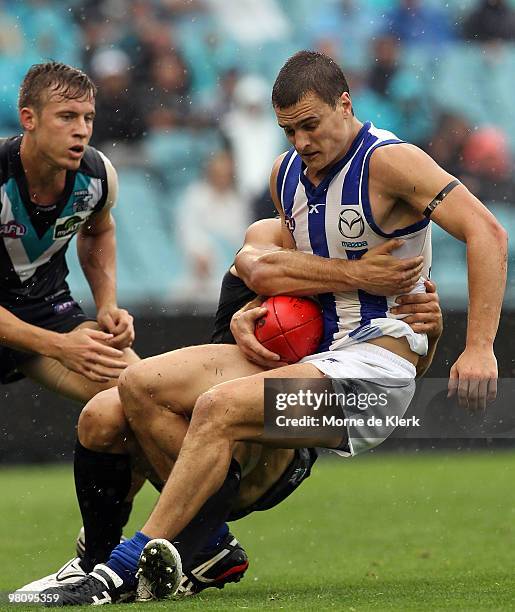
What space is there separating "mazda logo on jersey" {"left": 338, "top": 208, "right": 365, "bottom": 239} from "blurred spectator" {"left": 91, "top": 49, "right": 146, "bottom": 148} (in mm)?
8006

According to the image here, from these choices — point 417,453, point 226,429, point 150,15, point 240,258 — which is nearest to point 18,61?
point 150,15

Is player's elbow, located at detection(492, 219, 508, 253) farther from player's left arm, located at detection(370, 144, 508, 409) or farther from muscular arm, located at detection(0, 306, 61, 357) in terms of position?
muscular arm, located at detection(0, 306, 61, 357)

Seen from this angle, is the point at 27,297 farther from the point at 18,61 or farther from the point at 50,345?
the point at 18,61

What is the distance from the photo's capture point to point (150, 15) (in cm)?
1345

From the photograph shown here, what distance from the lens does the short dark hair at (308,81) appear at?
4.77 m

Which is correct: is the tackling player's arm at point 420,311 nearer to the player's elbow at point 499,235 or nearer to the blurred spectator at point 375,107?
the player's elbow at point 499,235

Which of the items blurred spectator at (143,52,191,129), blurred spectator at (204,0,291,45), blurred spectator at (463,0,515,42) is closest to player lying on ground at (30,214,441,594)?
blurred spectator at (143,52,191,129)

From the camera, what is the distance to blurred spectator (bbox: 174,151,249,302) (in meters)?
12.2

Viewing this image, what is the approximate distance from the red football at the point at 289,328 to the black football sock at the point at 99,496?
2.52 feet

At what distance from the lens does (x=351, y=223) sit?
4879 mm

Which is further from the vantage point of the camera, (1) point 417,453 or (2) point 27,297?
(1) point 417,453

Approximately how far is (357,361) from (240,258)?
0.75 metres

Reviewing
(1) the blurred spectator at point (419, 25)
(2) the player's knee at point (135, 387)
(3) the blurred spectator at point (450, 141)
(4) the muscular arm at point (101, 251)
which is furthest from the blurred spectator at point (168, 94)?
(2) the player's knee at point (135, 387)

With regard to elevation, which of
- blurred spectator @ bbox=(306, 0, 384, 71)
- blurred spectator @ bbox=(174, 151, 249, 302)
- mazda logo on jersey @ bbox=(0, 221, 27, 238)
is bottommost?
mazda logo on jersey @ bbox=(0, 221, 27, 238)
